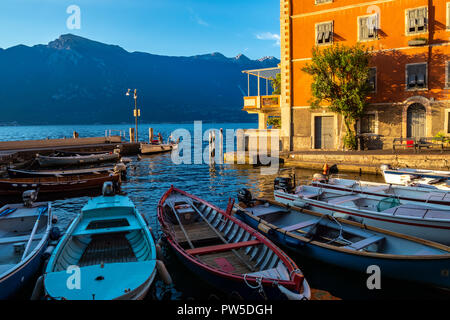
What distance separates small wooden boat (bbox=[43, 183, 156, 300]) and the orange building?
21182 mm

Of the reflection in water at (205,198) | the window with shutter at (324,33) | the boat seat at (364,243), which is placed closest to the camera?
the reflection in water at (205,198)

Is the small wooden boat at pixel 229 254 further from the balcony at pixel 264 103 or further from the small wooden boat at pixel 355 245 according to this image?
the balcony at pixel 264 103

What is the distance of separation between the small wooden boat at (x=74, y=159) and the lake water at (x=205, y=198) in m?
2.74

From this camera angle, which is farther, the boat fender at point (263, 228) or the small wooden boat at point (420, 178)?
the small wooden boat at point (420, 178)

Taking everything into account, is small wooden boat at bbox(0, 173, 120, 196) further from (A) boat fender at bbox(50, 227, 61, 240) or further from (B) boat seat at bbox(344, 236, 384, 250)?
(B) boat seat at bbox(344, 236, 384, 250)

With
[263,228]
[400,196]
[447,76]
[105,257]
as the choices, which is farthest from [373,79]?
[105,257]

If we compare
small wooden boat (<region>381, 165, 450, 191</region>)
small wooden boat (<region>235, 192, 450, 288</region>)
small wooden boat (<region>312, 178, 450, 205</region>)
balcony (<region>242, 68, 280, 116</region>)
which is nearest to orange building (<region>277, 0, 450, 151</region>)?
balcony (<region>242, 68, 280, 116</region>)

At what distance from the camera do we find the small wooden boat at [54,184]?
64.0ft

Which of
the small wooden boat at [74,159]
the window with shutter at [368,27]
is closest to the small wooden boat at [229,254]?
the window with shutter at [368,27]

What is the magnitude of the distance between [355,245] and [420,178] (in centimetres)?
953

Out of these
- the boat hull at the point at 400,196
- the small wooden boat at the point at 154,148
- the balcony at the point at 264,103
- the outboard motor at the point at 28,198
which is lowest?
the boat hull at the point at 400,196

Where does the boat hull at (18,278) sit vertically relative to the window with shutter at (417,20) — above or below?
below

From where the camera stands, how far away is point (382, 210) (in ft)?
39.3

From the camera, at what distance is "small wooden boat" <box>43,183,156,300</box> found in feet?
20.8
